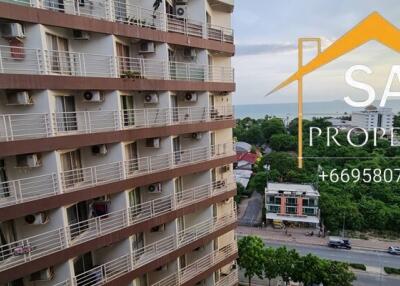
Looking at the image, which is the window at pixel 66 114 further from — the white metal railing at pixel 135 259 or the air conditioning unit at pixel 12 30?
the white metal railing at pixel 135 259

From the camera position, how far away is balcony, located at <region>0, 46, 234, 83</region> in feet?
18.4

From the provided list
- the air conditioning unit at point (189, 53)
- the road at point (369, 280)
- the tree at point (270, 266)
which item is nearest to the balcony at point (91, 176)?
the air conditioning unit at point (189, 53)

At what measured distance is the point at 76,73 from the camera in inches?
255

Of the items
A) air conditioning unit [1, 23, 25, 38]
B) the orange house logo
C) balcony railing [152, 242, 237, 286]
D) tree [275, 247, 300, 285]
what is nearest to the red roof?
tree [275, 247, 300, 285]

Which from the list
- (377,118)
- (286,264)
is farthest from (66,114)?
(377,118)

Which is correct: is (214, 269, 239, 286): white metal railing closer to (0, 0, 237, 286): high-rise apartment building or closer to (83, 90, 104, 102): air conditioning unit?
(0, 0, 237, 286): high-rise apartment building

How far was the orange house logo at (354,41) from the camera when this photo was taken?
11953 millimetres

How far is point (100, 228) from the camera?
674cm

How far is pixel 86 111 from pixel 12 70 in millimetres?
1534

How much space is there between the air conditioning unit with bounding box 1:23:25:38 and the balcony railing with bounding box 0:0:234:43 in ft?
1.34

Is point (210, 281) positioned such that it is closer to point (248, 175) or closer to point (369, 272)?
point (369, 272)

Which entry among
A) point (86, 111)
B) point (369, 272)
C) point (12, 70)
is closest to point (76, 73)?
point (86, 111)

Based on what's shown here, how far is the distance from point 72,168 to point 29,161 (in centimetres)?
111

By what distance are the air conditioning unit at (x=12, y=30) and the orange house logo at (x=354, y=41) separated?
903 cm
